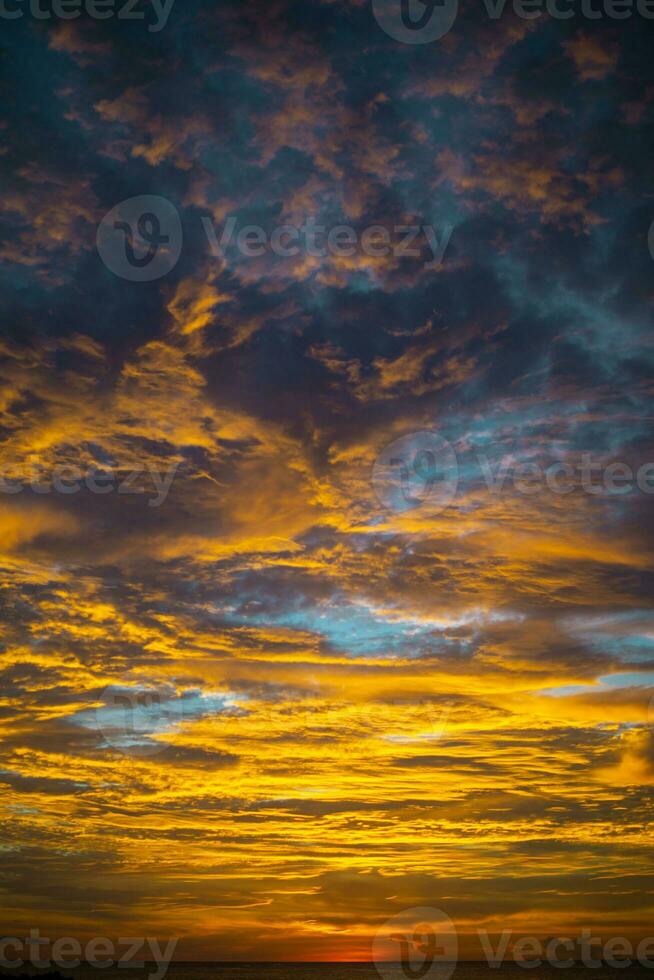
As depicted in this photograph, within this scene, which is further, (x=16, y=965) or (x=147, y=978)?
(x=147, y=978)

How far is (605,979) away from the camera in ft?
633

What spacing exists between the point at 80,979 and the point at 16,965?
105 feet

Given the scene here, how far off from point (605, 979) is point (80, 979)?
4581 inches

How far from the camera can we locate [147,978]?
7613 inches

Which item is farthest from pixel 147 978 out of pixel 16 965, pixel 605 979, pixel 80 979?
pixel 605 979

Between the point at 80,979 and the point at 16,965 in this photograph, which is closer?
the point at 16,965

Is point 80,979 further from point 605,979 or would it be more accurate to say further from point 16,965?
point 605,979

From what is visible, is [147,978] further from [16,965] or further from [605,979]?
[605,979]

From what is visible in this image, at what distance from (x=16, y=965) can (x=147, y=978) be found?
42.6 m

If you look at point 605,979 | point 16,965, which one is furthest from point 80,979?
point 605,979

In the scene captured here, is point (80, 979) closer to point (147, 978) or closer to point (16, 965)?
point (147, 978)

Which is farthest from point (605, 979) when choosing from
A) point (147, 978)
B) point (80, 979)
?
point (80, 979)

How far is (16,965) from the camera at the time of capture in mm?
160750

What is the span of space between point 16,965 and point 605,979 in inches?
4982
